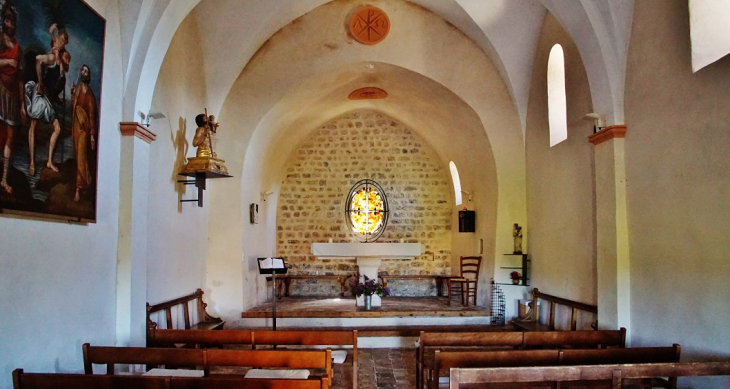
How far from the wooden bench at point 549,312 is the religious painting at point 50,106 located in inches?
214

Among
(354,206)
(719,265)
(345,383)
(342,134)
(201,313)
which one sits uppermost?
(342,134)

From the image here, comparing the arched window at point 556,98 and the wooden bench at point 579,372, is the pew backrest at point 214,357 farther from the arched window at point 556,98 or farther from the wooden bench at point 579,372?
the arched window at point 556,98

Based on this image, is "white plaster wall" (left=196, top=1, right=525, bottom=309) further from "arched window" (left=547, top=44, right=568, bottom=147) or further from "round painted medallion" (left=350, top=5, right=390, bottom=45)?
"arched window" (left=547, top=44, right=568, bottom=147)

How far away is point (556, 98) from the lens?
7.28m

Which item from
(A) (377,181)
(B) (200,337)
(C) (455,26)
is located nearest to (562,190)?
(C) (455,26)

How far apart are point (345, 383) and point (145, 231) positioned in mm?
2768

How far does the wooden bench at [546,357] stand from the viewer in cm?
379

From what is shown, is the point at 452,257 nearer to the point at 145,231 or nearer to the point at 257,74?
the point at 257,74

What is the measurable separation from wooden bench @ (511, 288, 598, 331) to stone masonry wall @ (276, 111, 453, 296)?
4.79 m

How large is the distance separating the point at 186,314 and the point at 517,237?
5.34 metres

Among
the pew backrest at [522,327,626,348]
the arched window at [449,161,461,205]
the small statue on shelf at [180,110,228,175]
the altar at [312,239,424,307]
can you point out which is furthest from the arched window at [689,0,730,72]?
the arched window at [449,161,461,205]

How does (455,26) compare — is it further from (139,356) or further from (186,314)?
Answer: (139,356)

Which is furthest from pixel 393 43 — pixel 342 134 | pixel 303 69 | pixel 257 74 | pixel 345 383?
pixel 345 383

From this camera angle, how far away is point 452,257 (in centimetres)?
1233
